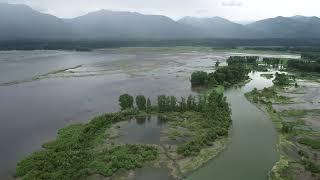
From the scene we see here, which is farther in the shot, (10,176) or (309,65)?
(309,65)

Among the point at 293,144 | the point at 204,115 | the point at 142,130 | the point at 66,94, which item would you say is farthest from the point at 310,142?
the point at 66,94

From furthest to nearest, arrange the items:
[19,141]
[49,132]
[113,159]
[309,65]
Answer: [309,65]
[49,132]
[19,141]
[113,159]

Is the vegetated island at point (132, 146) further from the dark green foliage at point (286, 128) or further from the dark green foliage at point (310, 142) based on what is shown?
the dark green foliage at point (310, 142)

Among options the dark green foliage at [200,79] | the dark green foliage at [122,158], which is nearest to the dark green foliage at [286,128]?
the dark green foliage at [122,158]

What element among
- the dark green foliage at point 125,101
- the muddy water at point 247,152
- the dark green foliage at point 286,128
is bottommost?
the muddy water at point 247,152

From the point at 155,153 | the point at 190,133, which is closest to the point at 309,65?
the point at 190,133

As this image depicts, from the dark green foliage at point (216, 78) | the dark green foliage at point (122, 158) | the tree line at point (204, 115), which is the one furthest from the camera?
the dark green foliage at point (216, 78)

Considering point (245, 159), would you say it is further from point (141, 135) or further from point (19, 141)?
point (19, 141)

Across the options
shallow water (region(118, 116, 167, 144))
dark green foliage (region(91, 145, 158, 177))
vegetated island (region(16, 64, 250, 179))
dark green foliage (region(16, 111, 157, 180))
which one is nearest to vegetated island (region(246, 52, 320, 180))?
vegetated island (region(16, 64, 250, 179))
